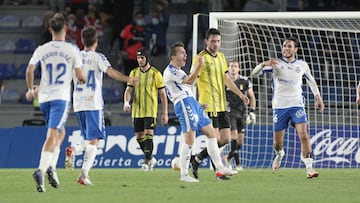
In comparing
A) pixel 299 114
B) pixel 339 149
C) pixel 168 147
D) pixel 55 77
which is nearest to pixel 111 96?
pixel 168 147

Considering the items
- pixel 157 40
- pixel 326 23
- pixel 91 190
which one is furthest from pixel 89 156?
pixel 157 40

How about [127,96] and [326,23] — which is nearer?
[127,96]

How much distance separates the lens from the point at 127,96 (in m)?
19.6

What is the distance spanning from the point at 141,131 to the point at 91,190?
249 inches

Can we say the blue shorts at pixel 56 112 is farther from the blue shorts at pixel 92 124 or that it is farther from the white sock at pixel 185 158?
the white sock at pixel 185 158

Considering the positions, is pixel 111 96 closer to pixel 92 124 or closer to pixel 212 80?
pixel 212 80

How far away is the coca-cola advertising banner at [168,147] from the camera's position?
75.3 ft

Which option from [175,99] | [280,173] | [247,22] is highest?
[247,22]

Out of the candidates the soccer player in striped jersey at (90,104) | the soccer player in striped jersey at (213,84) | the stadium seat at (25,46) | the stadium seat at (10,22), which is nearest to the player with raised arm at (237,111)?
the soccer player in striped jersey at (213,84)

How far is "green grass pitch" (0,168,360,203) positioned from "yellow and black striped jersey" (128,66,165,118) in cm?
236

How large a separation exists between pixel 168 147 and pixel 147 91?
142 inches

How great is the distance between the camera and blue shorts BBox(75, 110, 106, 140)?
15.0 metres

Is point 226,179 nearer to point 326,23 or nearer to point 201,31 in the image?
point 326,23

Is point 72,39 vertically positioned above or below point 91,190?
above
